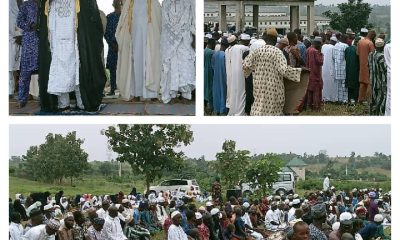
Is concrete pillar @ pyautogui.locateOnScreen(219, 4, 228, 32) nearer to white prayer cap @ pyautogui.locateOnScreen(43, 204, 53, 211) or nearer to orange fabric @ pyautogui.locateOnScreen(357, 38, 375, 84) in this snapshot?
orange fabric @ pyautogui.locateOnScreen(357, 38, 375, 84)

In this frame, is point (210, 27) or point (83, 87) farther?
point (210, 27)

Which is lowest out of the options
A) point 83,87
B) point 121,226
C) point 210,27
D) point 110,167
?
point 121,226

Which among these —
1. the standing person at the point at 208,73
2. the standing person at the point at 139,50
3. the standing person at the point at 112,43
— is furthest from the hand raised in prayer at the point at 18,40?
the standing person at the point at 208,73

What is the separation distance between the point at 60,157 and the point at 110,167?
58 cm

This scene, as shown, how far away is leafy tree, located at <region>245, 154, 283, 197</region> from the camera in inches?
414

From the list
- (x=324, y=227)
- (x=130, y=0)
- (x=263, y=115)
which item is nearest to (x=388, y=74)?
(x=263, y=115)

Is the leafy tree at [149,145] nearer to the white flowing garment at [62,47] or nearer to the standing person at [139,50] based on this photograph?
the standing person at [139,50]

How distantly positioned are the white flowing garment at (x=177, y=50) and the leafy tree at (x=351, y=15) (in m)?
1.69

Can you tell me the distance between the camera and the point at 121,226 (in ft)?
33.0

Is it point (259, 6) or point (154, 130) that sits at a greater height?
point (259, 6)

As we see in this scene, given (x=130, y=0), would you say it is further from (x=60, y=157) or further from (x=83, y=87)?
(x=60, y=157)

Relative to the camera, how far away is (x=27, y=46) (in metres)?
10.2

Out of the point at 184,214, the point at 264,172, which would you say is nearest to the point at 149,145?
the point at 184,214

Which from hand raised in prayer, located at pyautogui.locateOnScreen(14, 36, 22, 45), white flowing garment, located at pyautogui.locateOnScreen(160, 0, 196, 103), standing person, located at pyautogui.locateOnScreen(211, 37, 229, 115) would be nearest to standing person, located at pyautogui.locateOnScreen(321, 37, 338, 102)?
standing person, located at pyautogui.locateOnScreen(211, 37, 229, 115)
